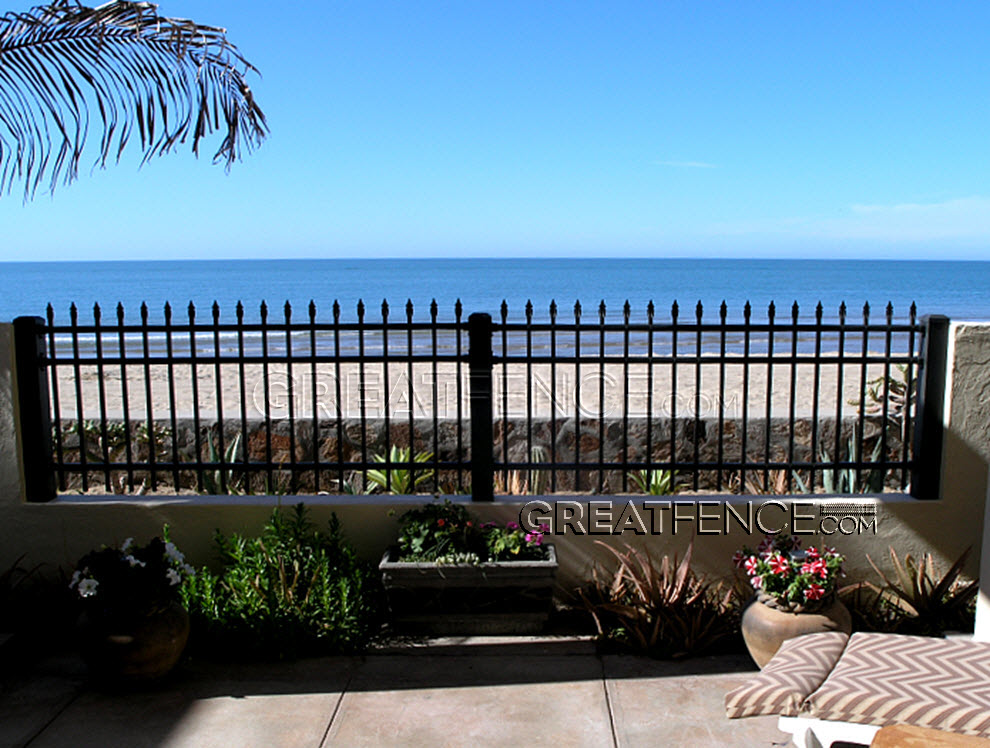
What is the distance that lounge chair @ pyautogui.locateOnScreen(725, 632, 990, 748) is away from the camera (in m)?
2.81

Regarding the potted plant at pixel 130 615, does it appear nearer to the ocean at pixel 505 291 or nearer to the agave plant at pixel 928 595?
the agave plant at pixel 928 595

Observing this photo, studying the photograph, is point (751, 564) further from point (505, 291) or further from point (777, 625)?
point (505, 291)

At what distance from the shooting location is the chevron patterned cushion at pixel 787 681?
2900 mm

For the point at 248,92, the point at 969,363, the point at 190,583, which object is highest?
the point at 248,92

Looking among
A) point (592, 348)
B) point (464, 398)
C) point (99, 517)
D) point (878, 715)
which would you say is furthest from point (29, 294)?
point (878, 715)

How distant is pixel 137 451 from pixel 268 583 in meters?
4.42

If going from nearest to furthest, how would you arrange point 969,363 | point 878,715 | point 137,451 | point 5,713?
1. point 878,715
2. point 5,713
3. point 969,363
4. point 137,451

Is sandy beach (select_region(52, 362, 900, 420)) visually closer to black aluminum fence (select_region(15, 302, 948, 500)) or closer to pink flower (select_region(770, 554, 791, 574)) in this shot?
black aluminum fence (select_region(15, 302, 948, 500))

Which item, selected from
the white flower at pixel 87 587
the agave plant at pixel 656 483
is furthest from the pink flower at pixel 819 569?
the white flower at pixel 87 587

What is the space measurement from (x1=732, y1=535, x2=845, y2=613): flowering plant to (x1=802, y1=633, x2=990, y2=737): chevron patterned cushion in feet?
2.69

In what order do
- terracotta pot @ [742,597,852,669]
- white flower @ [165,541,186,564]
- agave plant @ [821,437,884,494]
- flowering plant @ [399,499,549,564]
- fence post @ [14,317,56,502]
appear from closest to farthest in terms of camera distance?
terracotta pot @ [742,597,852,669] → white flower @ [165,541,186,564] → flowering plant @ [399,499,549,564] → fence post @ [14,317,56,502] → agave plant @ [821,437,884,494]

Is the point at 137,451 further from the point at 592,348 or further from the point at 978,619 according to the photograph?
the point at 592,348

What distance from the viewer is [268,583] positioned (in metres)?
4.44

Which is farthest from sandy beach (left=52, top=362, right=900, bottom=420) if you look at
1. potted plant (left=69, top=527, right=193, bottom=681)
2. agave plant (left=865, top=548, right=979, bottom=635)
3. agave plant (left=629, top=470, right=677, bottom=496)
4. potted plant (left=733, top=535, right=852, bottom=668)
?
potted plant (left=69, top=527, right=193, bottom=681)
